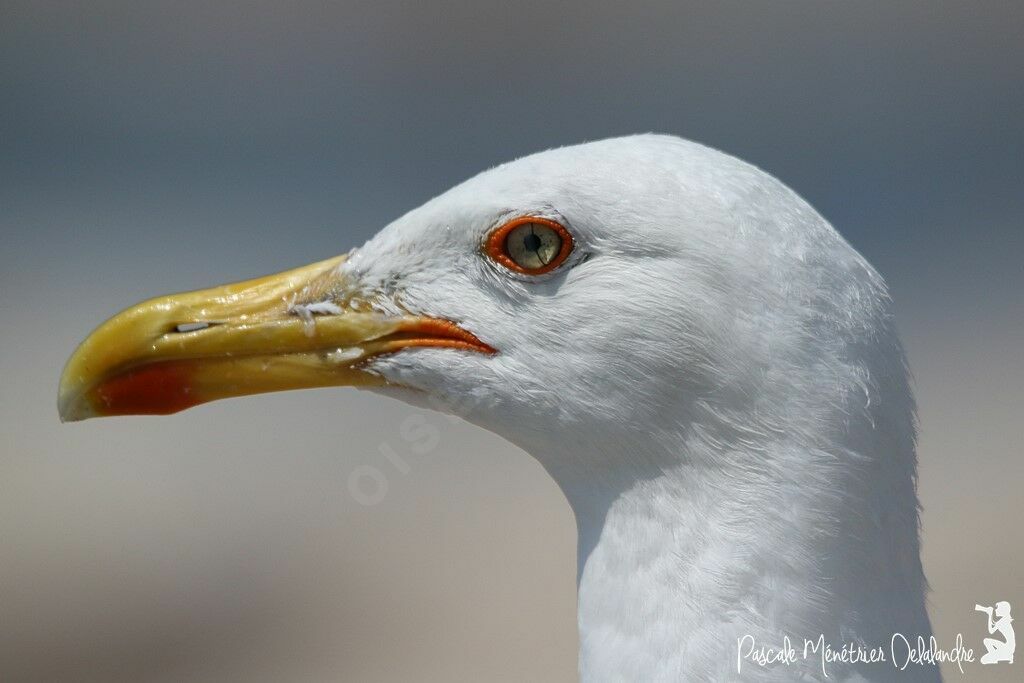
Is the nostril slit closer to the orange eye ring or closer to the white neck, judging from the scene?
the orange eye ring

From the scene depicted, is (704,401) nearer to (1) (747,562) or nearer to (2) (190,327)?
(1) (747,562)

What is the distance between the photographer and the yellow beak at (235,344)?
114 inches

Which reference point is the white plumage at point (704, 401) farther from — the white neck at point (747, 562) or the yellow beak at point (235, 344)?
the yellow beak at point (235, 344)

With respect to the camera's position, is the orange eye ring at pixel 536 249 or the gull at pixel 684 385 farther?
the orange eye ring at pixel 536 249

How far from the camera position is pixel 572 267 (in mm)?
2684

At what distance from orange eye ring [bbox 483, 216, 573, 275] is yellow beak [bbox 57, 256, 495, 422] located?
23 cm

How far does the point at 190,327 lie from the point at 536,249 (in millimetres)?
908

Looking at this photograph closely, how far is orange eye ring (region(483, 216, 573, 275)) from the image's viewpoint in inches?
105

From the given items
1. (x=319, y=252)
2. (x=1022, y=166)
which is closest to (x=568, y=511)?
(x=319, y=252)

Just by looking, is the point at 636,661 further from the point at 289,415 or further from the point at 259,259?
the point at 259,259

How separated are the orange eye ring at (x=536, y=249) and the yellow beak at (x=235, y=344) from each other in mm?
231

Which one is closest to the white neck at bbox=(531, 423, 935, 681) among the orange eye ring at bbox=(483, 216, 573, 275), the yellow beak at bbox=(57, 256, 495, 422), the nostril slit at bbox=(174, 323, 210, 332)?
the orange eye ring at bbox=(483, 216, 573, 275)

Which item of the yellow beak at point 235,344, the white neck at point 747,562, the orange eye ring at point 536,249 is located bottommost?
the white neck at point 747,562

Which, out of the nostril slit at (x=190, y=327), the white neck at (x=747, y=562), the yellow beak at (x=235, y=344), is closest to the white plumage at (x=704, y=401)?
the white neck at (x=747, y=562)
